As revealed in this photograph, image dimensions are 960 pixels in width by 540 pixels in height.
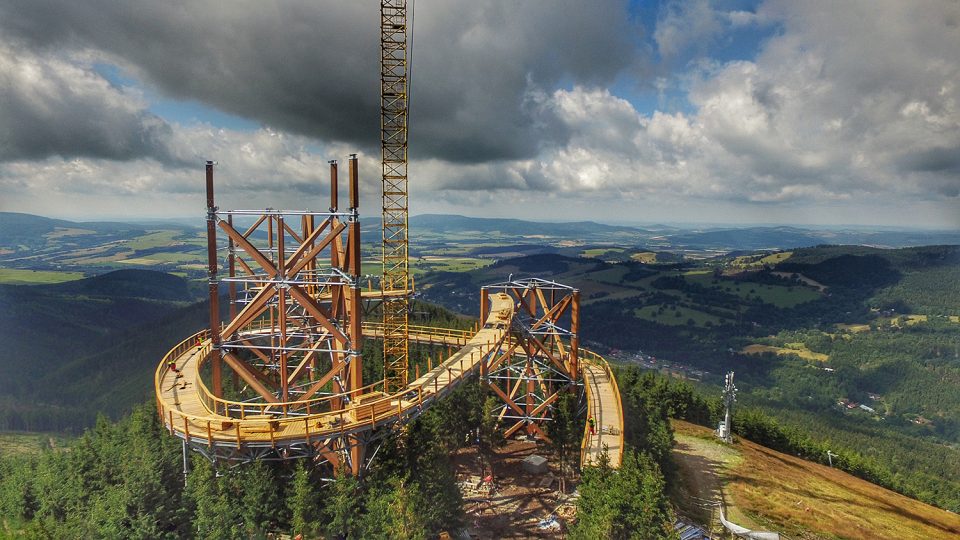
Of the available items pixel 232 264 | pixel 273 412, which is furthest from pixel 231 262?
pixel 273 412

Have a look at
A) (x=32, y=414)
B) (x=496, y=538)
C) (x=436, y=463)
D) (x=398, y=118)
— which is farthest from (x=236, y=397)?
(x=32, y=414)

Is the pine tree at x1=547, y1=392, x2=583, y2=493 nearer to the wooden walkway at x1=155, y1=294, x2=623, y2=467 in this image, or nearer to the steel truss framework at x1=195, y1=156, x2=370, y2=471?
the wooden walkway at x1=155, y1=294, x2=623, y2=467

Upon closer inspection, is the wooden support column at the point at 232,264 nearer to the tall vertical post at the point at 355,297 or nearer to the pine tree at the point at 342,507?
the tall vertical post at the point at 355,297

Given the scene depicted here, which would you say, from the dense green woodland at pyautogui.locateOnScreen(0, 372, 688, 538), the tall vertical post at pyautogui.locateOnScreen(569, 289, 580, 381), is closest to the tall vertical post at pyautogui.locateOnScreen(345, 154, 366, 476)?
the dense green woodland at pyautogui.locateOnScreen(0, 372, 688, 538)

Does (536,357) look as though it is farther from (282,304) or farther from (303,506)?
(303,506)

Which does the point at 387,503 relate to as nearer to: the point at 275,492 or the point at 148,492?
the point at 275,492
